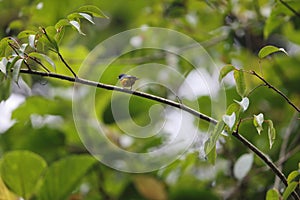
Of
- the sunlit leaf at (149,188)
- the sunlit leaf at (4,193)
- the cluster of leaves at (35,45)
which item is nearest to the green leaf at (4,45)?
the cluster of leaves at (35,45)

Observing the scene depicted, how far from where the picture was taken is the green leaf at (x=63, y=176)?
3.95ft

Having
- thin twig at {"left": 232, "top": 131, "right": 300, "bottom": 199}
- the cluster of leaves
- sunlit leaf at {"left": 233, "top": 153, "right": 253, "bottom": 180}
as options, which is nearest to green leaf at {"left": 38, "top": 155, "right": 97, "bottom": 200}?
sunlit leaf at {"left": 233, "top": 153, "right": 253, "bottom": 180}

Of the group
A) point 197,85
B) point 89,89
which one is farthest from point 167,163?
point 89,89

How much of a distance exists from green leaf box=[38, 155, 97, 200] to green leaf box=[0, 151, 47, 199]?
3 cm

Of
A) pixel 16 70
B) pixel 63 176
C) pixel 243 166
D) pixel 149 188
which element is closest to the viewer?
pixel 16 70

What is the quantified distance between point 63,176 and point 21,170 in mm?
99

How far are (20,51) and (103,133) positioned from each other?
28.7 inches

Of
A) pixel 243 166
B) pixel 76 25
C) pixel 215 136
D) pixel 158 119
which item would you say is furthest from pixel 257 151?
pixel 158 119

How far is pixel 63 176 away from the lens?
4.03ft

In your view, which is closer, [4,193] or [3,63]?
[3,63]

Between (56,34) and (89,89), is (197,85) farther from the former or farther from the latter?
(56,34)

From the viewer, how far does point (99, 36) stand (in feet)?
6.38

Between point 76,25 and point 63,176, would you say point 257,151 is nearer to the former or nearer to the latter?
point 76,25

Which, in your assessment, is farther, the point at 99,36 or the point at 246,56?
the point at 99,36
